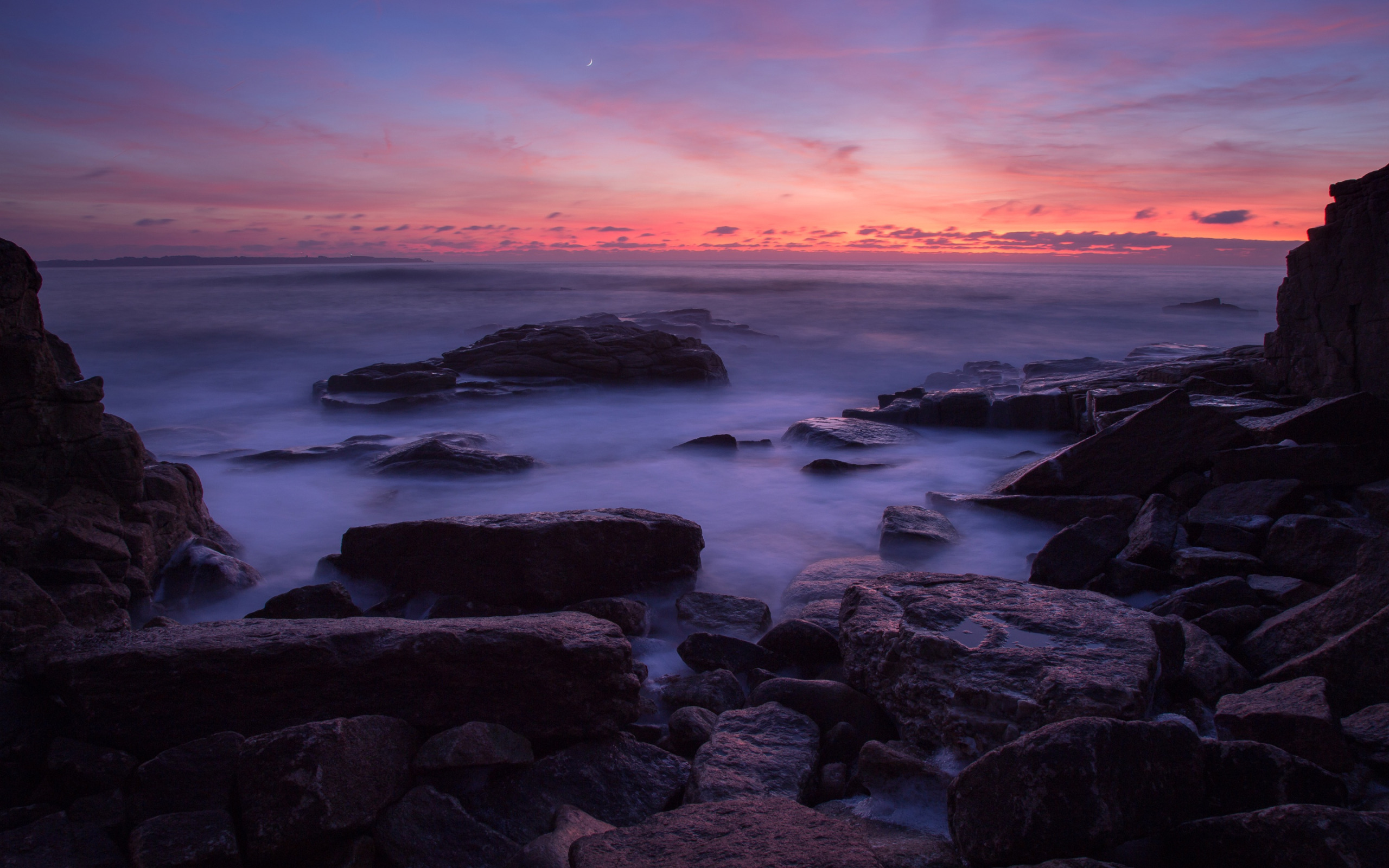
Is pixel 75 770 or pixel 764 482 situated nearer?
pixel 75 770

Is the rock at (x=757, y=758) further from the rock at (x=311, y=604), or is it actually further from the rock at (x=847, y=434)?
the rock at (x=847, y=434)

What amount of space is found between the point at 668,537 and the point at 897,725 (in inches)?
90.0

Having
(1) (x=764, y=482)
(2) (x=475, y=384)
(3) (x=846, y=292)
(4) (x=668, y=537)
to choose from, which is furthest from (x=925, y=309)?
(4) (x=668, y=537)

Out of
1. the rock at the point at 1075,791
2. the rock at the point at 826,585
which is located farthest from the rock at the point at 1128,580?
the rock at the point at 1075,791

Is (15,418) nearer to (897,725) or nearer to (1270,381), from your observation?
(897,725)

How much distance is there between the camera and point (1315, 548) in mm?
4215

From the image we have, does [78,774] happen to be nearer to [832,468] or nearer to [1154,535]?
[1154,535]

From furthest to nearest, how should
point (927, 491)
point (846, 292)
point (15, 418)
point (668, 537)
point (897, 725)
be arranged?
point (846, 292), point (927, 491), point (668, 537), point (15, 418), point (897, 725)

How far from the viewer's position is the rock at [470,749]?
264cm

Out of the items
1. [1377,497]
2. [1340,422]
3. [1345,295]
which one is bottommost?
[1377,497]

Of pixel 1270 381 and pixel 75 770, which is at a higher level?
pixel 1270 381

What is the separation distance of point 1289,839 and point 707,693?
2220mm

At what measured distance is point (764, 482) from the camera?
8.20 meters

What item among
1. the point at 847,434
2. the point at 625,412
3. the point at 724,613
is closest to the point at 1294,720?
the point at 724,613
